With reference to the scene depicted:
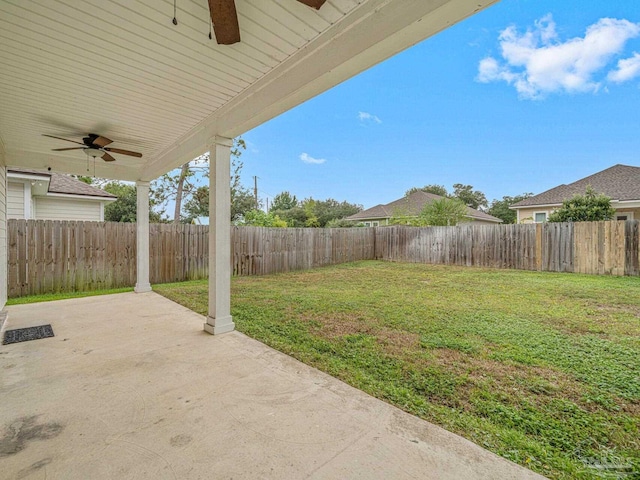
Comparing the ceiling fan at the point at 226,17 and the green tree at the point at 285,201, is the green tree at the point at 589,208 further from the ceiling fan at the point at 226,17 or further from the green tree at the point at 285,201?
the green tree at the point at 285,201

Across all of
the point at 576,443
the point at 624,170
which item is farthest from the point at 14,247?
the point at 624,170

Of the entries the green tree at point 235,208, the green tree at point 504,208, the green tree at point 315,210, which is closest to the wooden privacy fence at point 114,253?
the green tree at point 235,208

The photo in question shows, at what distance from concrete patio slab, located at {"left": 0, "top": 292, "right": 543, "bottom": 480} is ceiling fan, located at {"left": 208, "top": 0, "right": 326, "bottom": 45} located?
2254 mm

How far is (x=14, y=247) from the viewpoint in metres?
5.20

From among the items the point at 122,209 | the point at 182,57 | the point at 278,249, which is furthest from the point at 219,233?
the point at 122,209

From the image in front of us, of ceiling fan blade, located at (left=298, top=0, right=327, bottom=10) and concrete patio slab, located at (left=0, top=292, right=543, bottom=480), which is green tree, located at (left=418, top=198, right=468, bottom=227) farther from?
ceiling fan blade, located at (left=298, top=0, right=327, bottom=10)

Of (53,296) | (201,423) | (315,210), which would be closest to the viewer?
(201,423)

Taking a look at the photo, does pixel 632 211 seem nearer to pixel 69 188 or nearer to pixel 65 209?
pixel 69 188

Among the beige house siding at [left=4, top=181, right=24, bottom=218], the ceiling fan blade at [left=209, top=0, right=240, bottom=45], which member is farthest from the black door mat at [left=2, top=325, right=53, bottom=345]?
the beige house siding at [left=4, top=181, right=24, bottom=218]

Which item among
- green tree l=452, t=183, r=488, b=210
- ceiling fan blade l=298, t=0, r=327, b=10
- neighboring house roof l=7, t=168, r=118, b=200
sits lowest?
ceiling fan blade l=298, t=0, r=327, b=10

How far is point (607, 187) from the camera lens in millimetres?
11781

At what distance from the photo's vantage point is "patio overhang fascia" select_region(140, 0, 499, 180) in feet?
4.92

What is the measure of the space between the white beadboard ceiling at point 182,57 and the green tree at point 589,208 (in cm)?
1131

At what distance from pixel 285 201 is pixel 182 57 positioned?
87.6 feet
